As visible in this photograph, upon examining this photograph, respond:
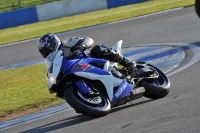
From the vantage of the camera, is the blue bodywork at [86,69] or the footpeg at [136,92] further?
the footpeg at [136,92]

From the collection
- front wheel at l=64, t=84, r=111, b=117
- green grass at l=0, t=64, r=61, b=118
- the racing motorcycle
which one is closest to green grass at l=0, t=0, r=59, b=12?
green grass at l=0, t=64, r=61, b=118

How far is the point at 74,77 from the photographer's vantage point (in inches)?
285

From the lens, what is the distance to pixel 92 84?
732 cm

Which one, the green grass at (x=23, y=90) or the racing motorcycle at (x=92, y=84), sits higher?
the racing motorcycle at (x=92, y=84)

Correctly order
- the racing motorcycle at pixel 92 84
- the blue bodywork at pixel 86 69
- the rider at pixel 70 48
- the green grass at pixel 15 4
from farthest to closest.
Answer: the green grass at pixel 15 4 → the rider at pixel 70 48 → the blue bodywork at pixel 86 69 → the racing motorcycle at pixel 92 84

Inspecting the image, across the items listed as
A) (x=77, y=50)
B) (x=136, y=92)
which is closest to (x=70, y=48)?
(x=77, y=50)

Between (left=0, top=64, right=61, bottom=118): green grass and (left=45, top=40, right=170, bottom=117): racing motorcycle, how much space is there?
82.0 inches

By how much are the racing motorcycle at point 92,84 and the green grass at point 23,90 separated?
6.83 ft

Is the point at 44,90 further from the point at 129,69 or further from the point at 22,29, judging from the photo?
the point at 22,29

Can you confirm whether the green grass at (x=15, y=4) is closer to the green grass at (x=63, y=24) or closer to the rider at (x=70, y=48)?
the green grass at (x=63, y=24)

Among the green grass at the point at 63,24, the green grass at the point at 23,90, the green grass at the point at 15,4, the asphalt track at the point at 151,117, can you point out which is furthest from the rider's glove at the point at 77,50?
the green grass at the point at 15,4

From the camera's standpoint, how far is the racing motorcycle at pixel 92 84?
697 cm

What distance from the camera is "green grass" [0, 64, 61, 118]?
9336 mm

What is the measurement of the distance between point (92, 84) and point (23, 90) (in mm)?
3823
